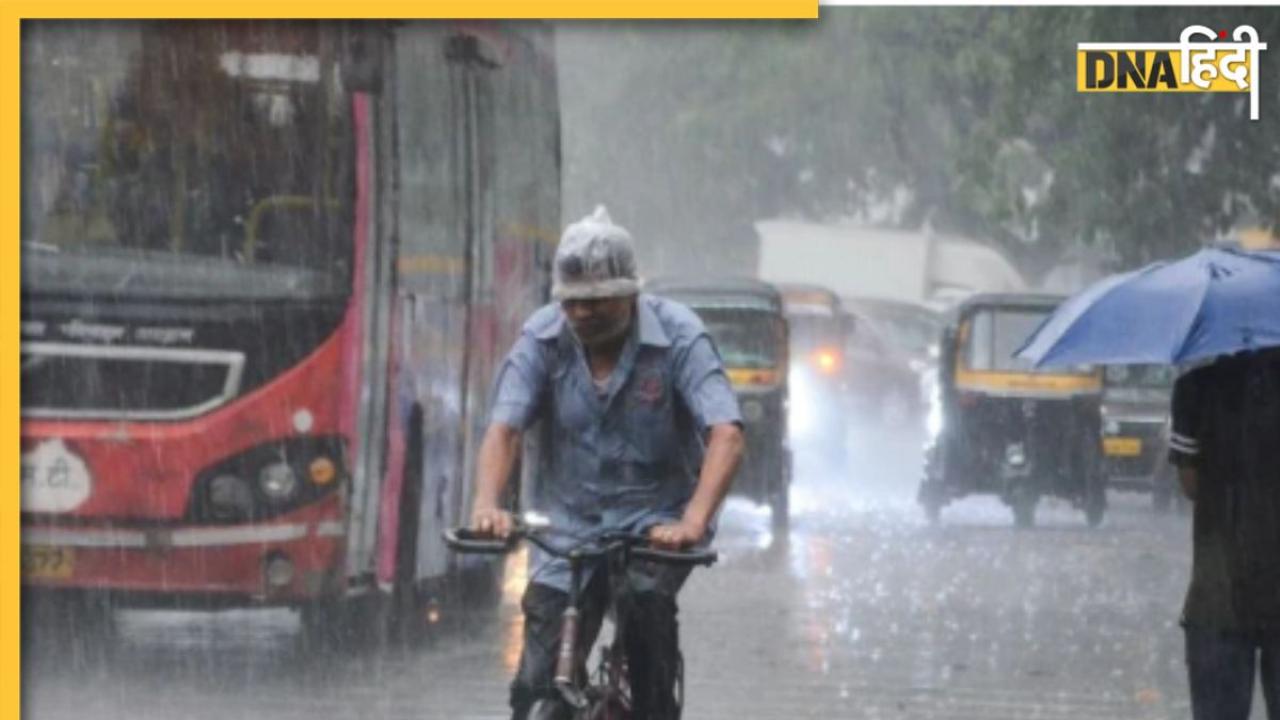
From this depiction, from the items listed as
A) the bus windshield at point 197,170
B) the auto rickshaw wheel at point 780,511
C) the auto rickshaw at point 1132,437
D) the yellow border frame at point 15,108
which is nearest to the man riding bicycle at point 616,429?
the yellow border frame at point 15,108

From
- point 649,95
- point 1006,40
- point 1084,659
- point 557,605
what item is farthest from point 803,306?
point 557,605

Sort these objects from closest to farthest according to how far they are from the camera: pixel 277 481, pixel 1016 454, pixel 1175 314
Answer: pixel 1175 314
pixel 277 481
pixel 1016 454

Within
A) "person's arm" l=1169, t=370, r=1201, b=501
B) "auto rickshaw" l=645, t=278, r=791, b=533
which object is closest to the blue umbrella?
"person's arm" l=1169, t=370, r=1201, b=501

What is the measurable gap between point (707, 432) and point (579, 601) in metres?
0.63

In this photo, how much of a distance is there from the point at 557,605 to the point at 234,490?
6.00 meters

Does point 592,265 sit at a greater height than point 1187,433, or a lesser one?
greater

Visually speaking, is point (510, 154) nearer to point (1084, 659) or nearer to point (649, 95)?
point (1084, 659)

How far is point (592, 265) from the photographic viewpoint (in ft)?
22.4

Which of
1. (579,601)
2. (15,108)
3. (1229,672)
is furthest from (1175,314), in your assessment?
(15,108)

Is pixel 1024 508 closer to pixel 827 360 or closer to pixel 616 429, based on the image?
pixel 827 360

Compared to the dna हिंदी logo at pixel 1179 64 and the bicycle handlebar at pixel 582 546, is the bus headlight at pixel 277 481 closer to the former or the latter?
the bicycle handlebar at pixel 582 546

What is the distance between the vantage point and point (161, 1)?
1395 centimetres

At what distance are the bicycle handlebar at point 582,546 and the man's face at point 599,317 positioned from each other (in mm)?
509

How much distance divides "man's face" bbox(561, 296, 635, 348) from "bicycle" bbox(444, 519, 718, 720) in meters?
0.47
